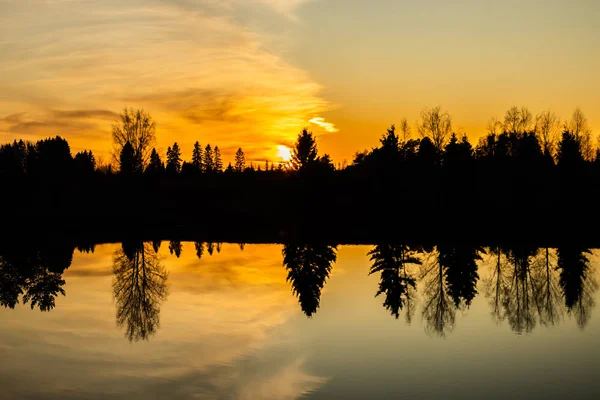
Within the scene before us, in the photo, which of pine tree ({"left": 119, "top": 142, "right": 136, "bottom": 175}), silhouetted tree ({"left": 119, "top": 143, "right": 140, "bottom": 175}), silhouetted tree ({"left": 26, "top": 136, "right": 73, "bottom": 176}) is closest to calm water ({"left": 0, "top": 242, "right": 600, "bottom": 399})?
silhouetted tree ({"left": 119, "top": 143, "right": 140, "bottom": 175})

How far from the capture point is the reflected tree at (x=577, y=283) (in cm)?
2864

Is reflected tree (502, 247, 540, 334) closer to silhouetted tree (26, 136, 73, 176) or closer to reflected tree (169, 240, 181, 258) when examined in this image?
reflected tree (169, 240, 181, 258)

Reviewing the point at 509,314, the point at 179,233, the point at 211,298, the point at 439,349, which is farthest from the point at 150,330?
the point at 179,233

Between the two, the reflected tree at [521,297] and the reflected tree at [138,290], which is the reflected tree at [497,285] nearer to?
the reflected tree at [521,297]

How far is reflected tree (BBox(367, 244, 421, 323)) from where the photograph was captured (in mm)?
30141

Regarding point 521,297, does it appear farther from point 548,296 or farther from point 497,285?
point 497,285

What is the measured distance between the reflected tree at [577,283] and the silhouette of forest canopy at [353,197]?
18.9 m

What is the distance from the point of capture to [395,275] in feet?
128

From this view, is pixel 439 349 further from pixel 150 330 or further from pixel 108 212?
pixel 108 212

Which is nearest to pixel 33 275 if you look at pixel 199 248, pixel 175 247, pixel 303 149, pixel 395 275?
pixel 175 247

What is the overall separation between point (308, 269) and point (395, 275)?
6.34 metres

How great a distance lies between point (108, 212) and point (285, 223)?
28.5 metres

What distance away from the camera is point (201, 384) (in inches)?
687

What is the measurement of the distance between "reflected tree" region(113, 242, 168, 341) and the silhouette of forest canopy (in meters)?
19.4
